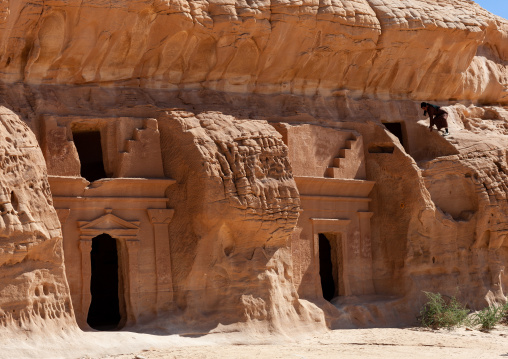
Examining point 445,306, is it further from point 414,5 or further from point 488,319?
point 414,5

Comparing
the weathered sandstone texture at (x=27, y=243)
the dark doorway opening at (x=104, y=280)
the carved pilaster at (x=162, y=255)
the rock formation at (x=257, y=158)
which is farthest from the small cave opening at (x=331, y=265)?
the weathered sandstone texture at (x=27, y=243)

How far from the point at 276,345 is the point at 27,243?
496 cm

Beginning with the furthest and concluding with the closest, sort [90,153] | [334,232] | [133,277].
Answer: [334,232]
[90,153]
[133,277]

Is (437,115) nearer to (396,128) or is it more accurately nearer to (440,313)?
(396,128)

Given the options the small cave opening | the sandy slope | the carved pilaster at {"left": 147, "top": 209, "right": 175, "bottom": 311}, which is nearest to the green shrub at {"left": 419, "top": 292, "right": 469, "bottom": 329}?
the sandy slope

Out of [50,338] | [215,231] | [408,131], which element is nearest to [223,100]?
[215,231]

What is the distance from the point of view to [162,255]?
1914 cm

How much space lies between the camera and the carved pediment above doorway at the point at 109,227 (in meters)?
18.4

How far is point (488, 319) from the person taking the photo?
21.7 metres

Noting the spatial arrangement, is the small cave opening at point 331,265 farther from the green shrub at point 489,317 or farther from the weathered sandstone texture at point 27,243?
the weathered sandstone texture at point 27,243

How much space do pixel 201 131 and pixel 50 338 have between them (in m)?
4.94

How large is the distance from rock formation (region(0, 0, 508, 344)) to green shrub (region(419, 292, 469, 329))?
347 mm

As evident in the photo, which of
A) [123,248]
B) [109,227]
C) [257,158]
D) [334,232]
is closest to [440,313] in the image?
[334,232]

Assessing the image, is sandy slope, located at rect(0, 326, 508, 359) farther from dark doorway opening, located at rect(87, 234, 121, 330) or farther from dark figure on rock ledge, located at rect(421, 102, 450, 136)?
dark figure on rock ledge, located at rect(421, 102, 450, 136)
